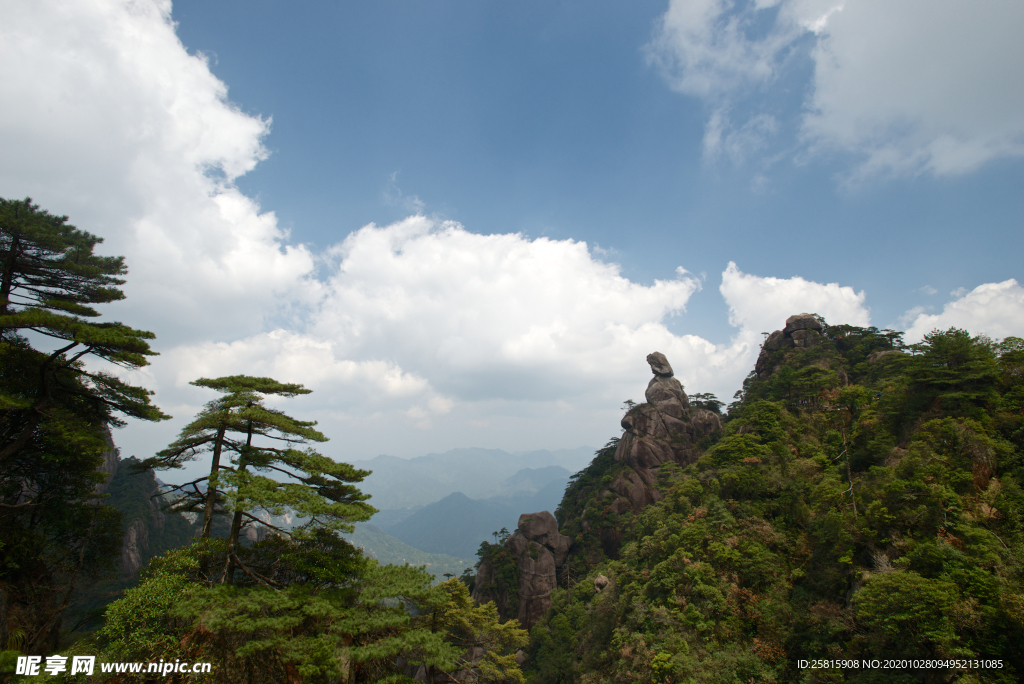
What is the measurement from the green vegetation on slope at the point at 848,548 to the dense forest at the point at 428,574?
3.5 inches

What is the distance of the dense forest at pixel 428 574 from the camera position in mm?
9211

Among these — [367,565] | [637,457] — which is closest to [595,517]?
[637,457]

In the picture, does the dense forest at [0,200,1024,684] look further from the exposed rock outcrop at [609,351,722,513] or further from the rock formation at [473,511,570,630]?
the exposed rock outcrop at [609,351,722,513]

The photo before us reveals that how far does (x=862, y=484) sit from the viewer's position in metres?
16.1

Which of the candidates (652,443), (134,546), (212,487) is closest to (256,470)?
(212,487)

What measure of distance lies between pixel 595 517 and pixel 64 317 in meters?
39.8

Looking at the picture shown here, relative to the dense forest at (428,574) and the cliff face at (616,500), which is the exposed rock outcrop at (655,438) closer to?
the cliff face at (616,500)

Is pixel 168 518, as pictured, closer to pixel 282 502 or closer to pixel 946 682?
pixel 282 502

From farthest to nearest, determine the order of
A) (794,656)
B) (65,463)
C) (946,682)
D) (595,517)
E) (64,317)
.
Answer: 1. (595,517)
2. (794,656)
3. (65,463)
4. (64,317)
5. (946,682)

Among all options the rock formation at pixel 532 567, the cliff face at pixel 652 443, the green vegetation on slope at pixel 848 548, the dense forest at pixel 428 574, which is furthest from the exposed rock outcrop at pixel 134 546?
the cliff face at pixel 652 443

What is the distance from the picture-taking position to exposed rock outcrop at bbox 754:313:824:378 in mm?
39188

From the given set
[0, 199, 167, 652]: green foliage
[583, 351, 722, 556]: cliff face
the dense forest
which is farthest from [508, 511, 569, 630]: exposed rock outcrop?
[0, 199, 167, 652]: green foliage

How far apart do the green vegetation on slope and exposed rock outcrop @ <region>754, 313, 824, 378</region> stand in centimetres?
1382

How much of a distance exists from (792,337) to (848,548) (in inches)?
1286
